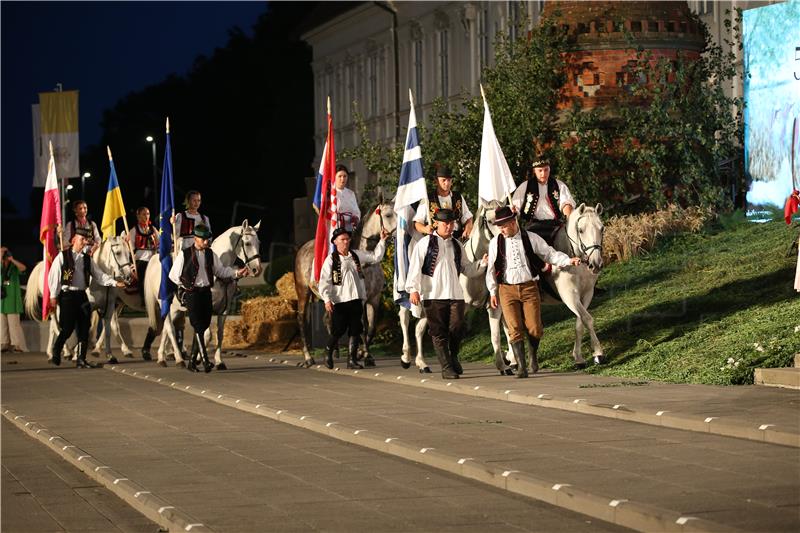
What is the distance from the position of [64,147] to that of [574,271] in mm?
23329

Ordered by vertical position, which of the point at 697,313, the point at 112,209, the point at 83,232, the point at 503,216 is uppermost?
the point at 112,209

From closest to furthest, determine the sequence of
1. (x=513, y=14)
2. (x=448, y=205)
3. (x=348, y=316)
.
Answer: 1. (x=448, y=205)
2. (x=348, y=316)
3. (x=513, y=14)

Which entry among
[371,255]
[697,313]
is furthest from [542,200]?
[371,255]

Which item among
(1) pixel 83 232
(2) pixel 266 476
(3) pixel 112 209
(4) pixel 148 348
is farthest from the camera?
(3) pixel 112 209

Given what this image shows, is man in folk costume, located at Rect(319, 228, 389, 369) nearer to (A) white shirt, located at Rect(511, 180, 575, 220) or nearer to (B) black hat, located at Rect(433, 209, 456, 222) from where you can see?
(B) black hat, located at Rect(433, 209, 456, 222)

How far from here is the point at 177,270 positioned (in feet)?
82.6

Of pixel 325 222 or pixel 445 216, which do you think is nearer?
pixel 445 216

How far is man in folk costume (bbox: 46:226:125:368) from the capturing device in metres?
27.9

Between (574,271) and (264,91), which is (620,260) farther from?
(264,91)

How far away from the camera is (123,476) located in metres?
13.1

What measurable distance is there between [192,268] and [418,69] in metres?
42.0

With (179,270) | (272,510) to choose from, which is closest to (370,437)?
(272,510)

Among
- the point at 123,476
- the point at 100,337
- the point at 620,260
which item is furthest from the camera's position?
the point at 100,337

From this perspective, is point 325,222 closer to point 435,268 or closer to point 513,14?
point 435,268
